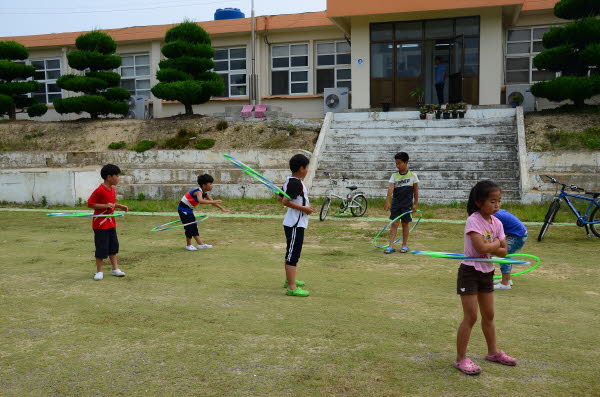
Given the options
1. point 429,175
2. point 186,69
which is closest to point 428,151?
point 429,175

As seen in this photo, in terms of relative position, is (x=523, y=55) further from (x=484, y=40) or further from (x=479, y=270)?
(x=479, y=270)

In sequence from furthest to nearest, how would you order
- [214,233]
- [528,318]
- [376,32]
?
[376,32] < [214,233] < [528,318]

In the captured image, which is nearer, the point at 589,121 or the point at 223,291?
the point at 223,291

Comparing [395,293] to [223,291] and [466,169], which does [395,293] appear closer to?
[223,291]

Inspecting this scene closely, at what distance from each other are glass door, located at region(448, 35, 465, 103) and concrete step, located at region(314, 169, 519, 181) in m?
5.57

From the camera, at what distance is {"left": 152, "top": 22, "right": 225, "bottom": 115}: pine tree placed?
66.8 ft

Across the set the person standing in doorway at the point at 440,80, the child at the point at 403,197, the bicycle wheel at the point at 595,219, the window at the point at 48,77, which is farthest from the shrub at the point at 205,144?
the window at the point at 48,77

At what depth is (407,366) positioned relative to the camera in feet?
14.0

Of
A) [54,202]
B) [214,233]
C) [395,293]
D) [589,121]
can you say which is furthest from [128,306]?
[589,121]

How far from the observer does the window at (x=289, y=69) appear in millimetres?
24922

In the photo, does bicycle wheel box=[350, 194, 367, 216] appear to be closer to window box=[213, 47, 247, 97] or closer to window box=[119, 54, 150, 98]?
window box=[213, 47, 247, 97]

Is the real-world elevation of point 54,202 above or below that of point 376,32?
below

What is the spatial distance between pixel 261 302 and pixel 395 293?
5.13ft

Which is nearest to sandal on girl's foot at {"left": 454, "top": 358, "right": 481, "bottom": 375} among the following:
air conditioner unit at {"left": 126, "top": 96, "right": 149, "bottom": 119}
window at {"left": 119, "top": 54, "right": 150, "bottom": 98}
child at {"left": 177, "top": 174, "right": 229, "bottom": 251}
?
child at {"left": 177, "top": 174, "right": 229, "bottom": 251}
